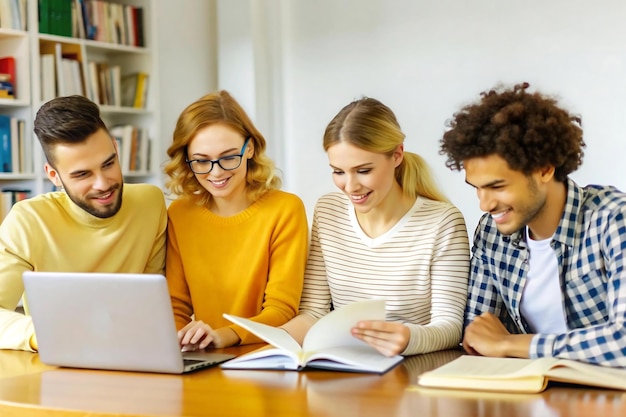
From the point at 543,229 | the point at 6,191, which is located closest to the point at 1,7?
the point at 6,191

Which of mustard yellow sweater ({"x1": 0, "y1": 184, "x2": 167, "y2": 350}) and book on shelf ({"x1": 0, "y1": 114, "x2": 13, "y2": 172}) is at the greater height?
book on shelf ({"x1": 0, "y1": 114, "x2": 13, "y2": 172})

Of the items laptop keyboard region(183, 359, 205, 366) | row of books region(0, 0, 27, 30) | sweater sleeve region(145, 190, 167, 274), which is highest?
row of books region(0, 0, 27, 30)

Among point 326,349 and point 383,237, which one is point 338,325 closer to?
point 326,349

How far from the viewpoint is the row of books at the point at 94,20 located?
4.40 meters

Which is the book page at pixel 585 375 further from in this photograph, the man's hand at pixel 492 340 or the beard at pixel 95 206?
the beard at pixel 95 206

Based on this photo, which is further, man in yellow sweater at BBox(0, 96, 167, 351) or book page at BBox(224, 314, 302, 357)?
man in yellow sweater at BBox(0, 96, 167, 351)

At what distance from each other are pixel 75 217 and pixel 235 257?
458 millimetres

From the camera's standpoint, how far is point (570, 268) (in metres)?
1.87

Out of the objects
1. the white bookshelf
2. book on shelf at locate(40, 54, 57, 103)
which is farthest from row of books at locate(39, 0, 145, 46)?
book on shelf at locate(40, 54, 57, 103)

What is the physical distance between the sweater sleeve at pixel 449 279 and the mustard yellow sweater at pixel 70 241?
817 millimetres

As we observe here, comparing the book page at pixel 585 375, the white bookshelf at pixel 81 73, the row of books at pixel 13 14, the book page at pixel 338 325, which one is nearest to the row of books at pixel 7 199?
the white bookshelf at pixel 81 73

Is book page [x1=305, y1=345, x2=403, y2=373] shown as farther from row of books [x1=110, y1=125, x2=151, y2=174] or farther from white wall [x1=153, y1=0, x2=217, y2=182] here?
white wall [x1=153, y1=0, x2=217, y2=182]

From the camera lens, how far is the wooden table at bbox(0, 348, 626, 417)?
1.42m

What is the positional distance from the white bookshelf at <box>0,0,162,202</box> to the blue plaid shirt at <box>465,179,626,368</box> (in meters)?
2.85
